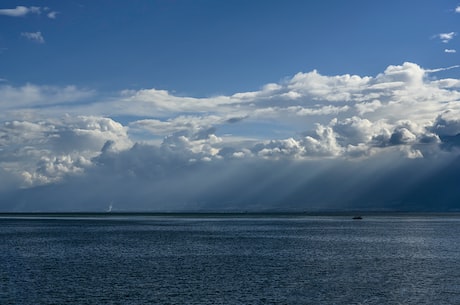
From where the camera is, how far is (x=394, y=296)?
2404 inches

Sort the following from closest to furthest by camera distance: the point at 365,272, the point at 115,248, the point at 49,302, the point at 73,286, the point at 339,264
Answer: the point at 49,302, the point at 73,286, the point at 365,272, the point at 339,264, the point at 115,248

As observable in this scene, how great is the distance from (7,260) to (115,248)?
29.6 m

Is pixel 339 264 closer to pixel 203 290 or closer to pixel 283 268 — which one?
pixel 283 268

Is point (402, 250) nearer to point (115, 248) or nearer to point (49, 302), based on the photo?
point (115, 248)

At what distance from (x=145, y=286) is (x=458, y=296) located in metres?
36.3

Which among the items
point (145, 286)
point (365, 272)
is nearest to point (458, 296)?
point (365, 272)

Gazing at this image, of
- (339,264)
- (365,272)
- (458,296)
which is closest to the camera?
(458,296)

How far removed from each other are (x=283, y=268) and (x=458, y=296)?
2934 cm

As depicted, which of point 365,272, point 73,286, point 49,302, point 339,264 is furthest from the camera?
point 339,264

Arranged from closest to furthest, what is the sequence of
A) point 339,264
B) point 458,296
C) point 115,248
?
point 458,296, point 339,264, point 115,248

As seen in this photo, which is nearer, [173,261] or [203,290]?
[203,290]

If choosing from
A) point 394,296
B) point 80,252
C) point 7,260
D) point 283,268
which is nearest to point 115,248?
point 80,252

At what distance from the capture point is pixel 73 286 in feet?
219

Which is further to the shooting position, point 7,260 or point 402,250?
point 402,250
